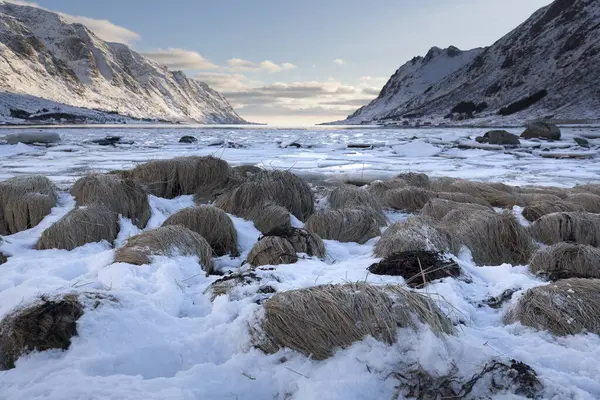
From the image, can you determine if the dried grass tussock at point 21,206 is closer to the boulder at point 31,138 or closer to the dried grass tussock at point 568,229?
the dried grass tussock at point 568,229

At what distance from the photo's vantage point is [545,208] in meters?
6.70

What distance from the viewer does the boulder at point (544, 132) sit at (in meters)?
27.5

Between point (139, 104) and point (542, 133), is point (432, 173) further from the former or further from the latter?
point (139, 104)

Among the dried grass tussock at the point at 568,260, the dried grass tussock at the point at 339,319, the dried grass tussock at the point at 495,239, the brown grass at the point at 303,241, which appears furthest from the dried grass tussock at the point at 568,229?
the dried grass tussock at the point at 339,319

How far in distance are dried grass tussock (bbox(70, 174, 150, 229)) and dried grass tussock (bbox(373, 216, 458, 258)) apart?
3.39 m

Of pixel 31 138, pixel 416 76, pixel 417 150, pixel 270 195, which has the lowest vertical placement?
pixel 417 150

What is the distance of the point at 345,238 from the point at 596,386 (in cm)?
377

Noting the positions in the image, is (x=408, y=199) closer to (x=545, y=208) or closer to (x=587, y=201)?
(x=545, y=208)

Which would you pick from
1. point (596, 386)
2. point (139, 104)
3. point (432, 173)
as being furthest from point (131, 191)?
point (139, 104)

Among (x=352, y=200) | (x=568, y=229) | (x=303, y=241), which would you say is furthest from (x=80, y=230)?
(x=568, y=229)

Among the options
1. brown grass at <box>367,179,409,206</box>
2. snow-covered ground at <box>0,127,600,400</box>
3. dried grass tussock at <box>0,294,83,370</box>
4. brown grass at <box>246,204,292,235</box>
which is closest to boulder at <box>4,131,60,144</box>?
brown grass at <box>367,179,409,206</box>

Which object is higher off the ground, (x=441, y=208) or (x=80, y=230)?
(x=80, y=230)

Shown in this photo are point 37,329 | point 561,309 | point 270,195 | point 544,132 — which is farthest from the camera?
point 544,132

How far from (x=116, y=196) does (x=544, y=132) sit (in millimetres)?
28603
